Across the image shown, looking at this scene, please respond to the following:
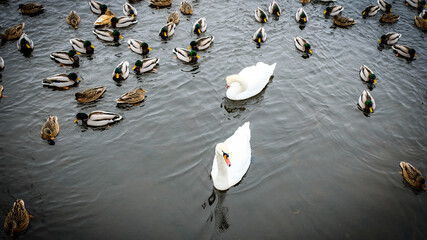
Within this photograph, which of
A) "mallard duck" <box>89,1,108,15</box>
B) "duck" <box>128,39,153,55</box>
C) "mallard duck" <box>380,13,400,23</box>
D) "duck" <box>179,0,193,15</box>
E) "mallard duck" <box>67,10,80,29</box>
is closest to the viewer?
"duck" <box>128,39,153,55</box>

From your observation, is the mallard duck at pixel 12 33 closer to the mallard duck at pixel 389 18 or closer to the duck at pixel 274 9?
the duck at pixel 274 9

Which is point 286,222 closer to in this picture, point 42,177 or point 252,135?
point 252,135

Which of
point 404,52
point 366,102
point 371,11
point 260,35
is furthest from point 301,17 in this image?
point 366,102

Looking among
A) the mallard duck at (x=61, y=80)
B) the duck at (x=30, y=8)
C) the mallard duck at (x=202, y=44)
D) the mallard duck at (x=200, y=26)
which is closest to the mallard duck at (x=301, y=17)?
the mallard duck at (x=200, y=26)

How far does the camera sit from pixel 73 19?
13766 millimetres

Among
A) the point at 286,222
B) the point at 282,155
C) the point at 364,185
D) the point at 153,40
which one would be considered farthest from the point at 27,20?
the point at 364,185

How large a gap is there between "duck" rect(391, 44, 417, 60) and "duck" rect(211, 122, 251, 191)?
30.4 feet

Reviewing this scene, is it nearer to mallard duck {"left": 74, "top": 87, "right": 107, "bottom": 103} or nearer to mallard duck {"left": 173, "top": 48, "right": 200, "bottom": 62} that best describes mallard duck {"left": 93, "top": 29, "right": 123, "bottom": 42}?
mallard duck {"left": 173, "top": 48, "right": 200, "bottom": 62}

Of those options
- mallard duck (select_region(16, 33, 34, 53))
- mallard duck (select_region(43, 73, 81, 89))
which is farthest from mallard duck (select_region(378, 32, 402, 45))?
mallard duck (select_region(16, 33, 34, 53))

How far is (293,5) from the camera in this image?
16.1 m

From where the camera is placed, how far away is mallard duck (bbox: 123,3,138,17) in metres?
14.5

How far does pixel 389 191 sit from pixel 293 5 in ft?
38.8

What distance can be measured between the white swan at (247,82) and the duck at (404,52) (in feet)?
21.5

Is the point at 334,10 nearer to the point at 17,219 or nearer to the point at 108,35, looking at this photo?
the point at 108,35
